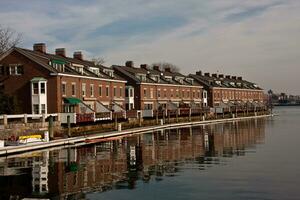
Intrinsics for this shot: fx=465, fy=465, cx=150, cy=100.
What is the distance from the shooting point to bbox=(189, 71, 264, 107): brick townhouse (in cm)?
11294

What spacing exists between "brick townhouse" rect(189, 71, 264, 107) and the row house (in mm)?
6647

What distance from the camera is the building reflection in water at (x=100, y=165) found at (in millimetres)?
22641

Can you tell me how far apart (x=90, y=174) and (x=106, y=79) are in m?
43.6

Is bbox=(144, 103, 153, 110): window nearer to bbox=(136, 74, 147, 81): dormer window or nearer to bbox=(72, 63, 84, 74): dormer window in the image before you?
bbox=(136, 74, 147, 81): dormer window

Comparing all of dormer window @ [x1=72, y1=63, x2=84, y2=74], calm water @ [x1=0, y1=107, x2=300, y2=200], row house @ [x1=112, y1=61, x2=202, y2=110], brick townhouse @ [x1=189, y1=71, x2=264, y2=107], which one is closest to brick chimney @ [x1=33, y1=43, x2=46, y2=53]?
dormer window @ [x1=72, y1=63, x2=84, y2=74]

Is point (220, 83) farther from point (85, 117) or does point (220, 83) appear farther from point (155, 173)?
point (155, 173)

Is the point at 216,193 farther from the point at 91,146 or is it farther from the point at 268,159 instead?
the point at 91,146

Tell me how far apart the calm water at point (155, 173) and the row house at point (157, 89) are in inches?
1589

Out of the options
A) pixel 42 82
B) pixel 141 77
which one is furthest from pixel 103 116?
pixel 141 77

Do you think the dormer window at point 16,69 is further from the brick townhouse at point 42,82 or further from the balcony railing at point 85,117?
the balcony railing at point 85,117

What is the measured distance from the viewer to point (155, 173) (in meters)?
26.9

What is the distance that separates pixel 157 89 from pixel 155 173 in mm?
61234

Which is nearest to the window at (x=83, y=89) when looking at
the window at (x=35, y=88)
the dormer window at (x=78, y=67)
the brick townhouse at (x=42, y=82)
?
the brick townhouse at (x=42, y=82)

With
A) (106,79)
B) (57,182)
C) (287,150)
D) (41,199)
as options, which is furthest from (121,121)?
(41,199)
